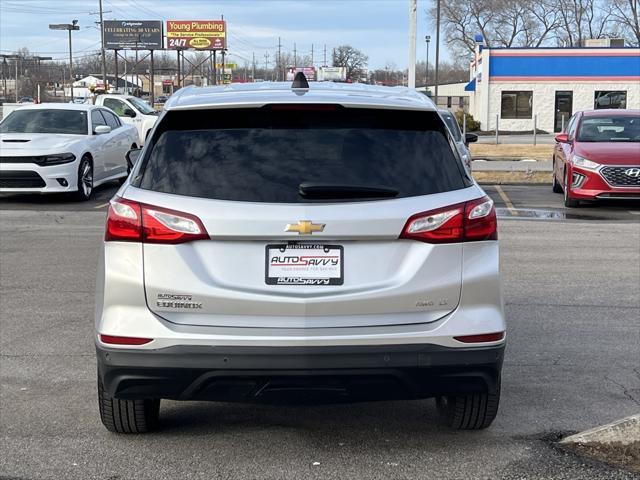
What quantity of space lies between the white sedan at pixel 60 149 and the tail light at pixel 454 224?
12.3 m

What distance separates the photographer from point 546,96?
49.5 metres

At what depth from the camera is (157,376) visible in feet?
13.1

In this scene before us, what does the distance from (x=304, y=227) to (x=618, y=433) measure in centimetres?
193

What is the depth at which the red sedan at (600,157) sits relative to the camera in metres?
14.2

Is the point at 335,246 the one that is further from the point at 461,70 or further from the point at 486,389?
the point at 461,70

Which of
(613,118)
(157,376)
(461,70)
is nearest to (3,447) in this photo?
(157,376)

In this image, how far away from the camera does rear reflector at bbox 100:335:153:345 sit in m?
3.97

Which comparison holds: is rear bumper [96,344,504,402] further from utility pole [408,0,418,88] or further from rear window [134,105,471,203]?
utility pole [408,0,418,88]

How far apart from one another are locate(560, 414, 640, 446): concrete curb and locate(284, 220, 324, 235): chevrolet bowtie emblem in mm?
1829

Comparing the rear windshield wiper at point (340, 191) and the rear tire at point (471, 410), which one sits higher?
the rear windshield wiper at point (340, 191)

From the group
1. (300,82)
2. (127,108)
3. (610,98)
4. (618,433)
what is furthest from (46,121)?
(610,98)

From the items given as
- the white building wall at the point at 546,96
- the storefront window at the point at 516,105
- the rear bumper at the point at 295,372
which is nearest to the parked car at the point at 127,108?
the rear bumper at the point at 295,372

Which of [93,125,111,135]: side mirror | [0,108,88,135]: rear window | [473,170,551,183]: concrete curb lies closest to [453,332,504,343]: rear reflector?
[93,125,111,135]: side mirror

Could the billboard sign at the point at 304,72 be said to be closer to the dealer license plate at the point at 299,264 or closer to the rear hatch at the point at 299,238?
the rear hatch at the point at 299,238
